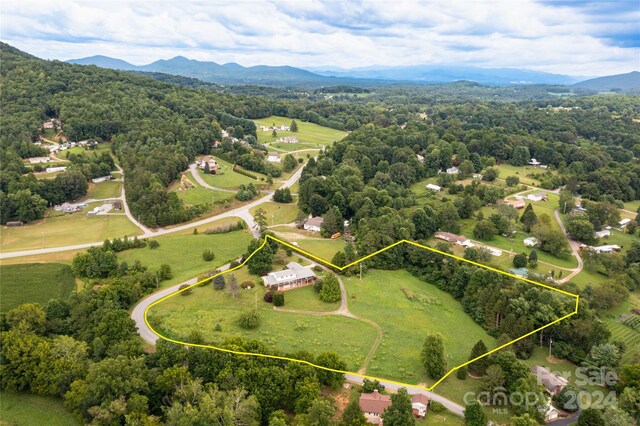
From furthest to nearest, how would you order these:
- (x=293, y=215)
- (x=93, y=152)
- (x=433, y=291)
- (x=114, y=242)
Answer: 1. (x=93, y=152)
2. (x=293, y=215)
3. (x=114, y=242)
4. (x=433, y=291)

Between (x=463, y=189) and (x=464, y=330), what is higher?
(x=463, y=189)

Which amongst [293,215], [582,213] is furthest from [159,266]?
[582,213]

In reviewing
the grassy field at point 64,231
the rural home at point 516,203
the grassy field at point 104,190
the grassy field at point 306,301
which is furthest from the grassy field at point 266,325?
the rural home at point 516,203

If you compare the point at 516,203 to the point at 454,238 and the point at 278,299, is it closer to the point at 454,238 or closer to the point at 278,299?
the point at 454,238

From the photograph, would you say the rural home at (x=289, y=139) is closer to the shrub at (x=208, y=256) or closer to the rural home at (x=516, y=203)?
the rural home at (x=516, y=203)

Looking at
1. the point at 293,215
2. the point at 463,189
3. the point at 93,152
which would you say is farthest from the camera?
the point at 93,152

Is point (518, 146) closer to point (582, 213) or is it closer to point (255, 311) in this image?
point (582, 213)

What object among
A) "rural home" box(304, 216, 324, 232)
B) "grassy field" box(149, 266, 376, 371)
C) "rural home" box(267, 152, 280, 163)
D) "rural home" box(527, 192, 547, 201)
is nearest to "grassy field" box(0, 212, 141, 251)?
"grassy field" box(149, 266, 376, 371)
